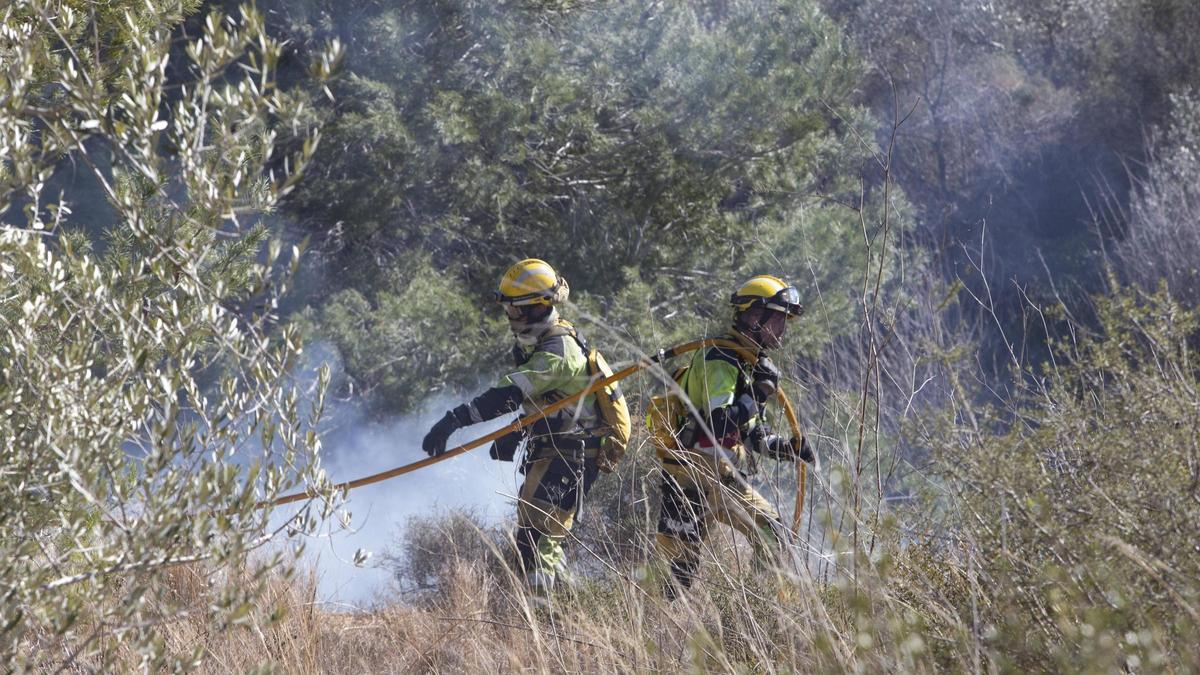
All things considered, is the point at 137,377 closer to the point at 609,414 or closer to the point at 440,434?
the point at 440,434

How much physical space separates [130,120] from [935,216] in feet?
57.7

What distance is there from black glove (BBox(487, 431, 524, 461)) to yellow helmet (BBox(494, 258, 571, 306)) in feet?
1.91

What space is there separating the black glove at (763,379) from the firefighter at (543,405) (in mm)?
573

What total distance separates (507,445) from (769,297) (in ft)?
4.21

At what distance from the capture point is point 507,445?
202 inches

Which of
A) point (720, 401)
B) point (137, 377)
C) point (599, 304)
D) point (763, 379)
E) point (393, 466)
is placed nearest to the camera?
point (137, 377)

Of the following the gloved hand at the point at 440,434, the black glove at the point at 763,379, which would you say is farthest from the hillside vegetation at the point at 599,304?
the gloved hand at the point at 440,434

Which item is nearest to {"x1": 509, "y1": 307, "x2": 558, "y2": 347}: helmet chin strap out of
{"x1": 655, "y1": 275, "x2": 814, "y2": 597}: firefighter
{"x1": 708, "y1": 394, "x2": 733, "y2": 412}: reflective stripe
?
{"x1": 655, "y1": 275, "x2": 814, "y2": 597}: firefighter

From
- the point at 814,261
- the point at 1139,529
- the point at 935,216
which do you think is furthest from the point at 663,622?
the point at 935,216

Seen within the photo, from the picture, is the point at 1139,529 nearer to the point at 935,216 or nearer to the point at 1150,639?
the point at 1150,639

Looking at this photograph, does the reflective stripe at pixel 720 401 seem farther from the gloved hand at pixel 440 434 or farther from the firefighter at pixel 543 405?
the gloved hand at pixel 440 434

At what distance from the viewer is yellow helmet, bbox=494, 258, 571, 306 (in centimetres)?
491

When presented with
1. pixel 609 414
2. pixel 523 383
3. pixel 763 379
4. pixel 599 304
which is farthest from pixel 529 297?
pixel 599 304

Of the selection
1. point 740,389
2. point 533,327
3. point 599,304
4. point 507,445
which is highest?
point 533,327
